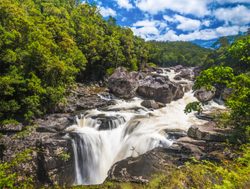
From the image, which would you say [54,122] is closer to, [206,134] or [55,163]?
[55,163]

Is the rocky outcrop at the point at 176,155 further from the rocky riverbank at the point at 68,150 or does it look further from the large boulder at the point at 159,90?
the large boulder at the point at 159,90

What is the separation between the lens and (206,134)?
1502 centimetres

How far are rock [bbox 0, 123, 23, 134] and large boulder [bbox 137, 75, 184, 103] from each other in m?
16.3

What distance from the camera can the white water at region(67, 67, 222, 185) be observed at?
15231mm

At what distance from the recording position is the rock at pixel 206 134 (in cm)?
1450

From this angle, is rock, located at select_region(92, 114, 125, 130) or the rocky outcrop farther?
rock, located at select_region(92, 114, 125, 130)

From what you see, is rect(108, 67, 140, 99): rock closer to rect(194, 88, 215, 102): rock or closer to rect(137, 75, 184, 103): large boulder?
rect(137, 75, 184, 103): large boulder

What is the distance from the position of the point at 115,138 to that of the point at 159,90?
12.0 meters

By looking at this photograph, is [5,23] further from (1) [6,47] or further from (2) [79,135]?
(2) [79,135]

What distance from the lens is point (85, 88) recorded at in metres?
31.8

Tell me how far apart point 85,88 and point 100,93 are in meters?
3.54

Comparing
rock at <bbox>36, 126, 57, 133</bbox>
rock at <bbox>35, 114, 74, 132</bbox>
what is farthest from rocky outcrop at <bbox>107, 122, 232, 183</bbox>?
rock at <bbox>35, 114, 74, 132</bbox>

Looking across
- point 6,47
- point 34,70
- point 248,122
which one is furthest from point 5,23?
point 248,122

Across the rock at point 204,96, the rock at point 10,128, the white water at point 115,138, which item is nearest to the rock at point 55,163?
the white water at point 115,138
